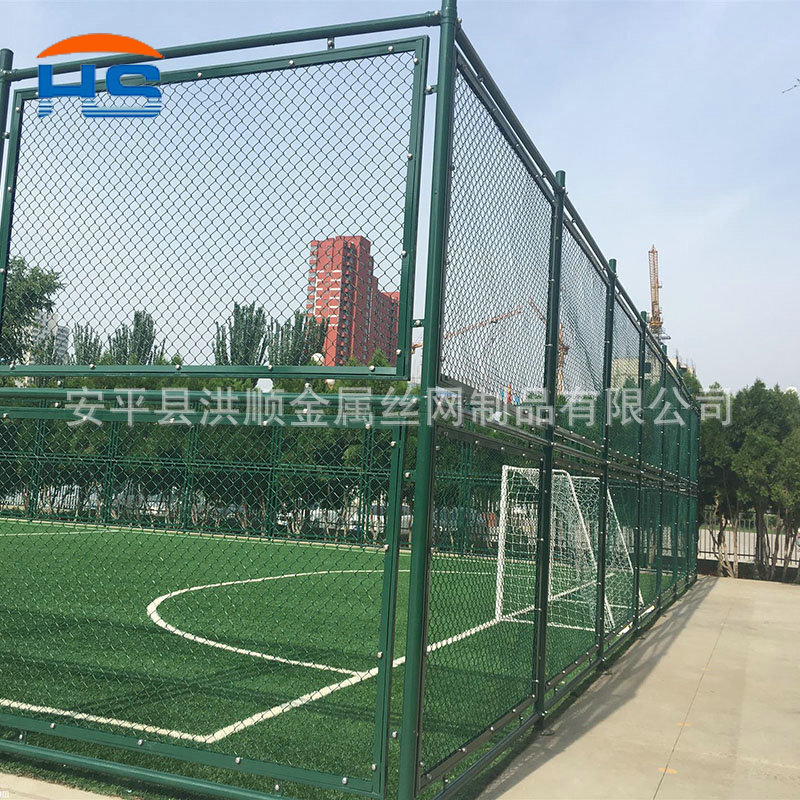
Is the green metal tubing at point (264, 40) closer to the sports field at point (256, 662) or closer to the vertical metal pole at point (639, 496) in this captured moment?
the sports field at point (256, 662)

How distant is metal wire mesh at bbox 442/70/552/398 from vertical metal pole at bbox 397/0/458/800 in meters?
0.12

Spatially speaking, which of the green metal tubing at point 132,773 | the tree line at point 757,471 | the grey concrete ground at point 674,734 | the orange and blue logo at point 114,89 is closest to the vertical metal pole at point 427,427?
the green metal tubing at point 132,773

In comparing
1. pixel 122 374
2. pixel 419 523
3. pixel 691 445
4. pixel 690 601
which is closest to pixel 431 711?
pixel 419 523

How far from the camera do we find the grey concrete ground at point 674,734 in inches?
165

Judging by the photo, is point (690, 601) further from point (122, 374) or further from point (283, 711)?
point (122, 374)

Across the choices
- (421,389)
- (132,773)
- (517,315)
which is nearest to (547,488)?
(517,315)

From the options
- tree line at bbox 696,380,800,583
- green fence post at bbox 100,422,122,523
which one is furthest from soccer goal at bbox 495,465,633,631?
tree line at bbox 696,380,800,583

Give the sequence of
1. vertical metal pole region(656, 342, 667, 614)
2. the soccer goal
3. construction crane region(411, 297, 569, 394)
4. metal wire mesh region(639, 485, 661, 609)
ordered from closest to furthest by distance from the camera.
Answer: construction crane region(411, 297, 569, 394), the soccer goal, metal wire mesh region(639, 485, 661, 609), vertical metal pole region(656, 342, 667, 614)

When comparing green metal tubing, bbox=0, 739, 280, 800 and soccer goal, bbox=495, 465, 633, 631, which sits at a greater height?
soccer goal, bbox=495, 465, 633, 631

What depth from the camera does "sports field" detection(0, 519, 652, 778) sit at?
169 inches

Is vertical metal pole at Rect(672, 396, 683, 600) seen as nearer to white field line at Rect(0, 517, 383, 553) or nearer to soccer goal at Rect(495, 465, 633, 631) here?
soccer goal at Rect(495, 465, 633, 631)

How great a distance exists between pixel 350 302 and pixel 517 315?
1.32m

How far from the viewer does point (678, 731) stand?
5.42 metres

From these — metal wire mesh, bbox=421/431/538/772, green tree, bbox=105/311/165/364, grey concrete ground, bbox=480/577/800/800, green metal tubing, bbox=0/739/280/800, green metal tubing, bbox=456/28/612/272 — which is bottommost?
grey concrete ground, bbox=480/577/800/800
